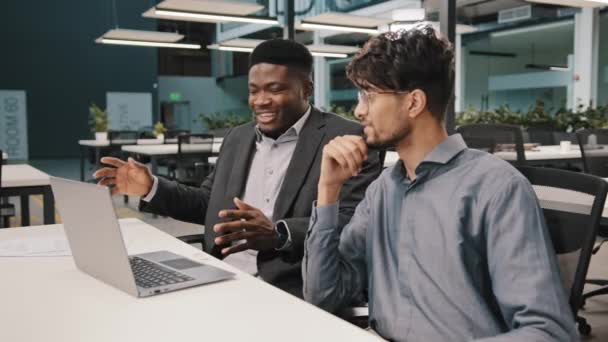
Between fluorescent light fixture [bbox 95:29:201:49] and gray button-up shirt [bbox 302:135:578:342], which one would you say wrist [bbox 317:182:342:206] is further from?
fluorescent light fixture [bbox 95:29:201:49]

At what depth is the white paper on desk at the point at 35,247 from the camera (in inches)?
64.3

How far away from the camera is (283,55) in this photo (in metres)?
1.96

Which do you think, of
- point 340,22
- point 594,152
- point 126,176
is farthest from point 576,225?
point 340,22

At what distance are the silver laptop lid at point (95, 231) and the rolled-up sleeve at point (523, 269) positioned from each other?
0.72m

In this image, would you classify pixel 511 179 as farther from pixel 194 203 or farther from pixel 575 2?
pixel 575 2

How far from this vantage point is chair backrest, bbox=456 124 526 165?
3844 millimetres

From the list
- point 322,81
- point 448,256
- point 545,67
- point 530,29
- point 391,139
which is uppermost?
point 530,29

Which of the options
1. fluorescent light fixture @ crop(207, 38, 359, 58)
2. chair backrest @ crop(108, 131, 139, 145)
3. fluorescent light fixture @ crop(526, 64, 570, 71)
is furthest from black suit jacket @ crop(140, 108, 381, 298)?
fluorescent light fixture @ crop(526, 64, 570, 71)

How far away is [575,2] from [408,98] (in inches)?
179

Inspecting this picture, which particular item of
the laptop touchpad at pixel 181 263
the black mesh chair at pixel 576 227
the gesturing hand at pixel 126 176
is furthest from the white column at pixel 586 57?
the laptop touchpad at pixel 181 263

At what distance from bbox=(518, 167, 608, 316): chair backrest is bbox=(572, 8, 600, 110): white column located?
313 inches

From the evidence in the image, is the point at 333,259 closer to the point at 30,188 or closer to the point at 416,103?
the point at 416,103

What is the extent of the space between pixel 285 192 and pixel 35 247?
775mm

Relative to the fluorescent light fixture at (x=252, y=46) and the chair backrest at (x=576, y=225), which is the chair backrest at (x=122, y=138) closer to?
the fluorescent light fixture at (x=252, y=46)
